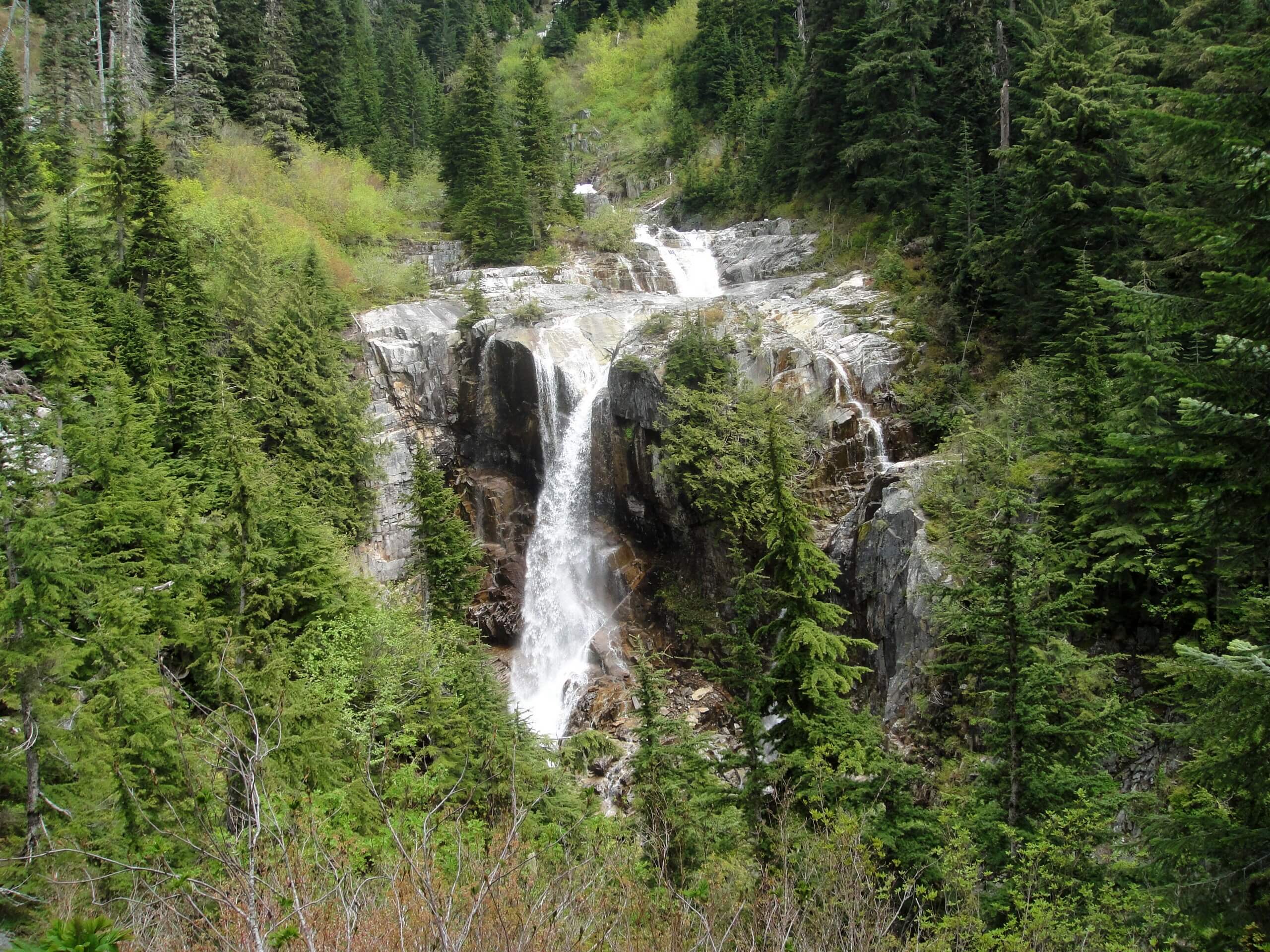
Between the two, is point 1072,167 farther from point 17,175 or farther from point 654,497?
point 17,175

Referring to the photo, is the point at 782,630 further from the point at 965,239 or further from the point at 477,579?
the point at 965,239

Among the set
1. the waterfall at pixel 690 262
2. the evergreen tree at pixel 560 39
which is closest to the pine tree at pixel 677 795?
the waterfall at pixel 690 262

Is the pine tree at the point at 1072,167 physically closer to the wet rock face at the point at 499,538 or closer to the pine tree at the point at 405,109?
the wet rock face at the point at 499,538

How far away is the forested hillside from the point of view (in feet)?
19.9

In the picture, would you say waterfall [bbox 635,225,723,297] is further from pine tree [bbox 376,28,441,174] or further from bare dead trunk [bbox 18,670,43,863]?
bare dead trunk [bbox 18,670,43,863]

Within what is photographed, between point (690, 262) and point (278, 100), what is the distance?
859 inches

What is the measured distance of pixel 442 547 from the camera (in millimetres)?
20938

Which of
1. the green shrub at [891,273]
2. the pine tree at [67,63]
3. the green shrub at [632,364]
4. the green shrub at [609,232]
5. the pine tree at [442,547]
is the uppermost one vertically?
the pine tree at [67,63]

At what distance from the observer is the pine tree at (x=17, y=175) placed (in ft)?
80.8

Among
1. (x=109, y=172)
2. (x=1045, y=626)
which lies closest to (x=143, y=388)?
(x=109, y=172)

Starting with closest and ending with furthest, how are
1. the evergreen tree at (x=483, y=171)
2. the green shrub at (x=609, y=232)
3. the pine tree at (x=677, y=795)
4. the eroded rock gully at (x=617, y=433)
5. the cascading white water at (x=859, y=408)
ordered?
the pine tree at (x=677, y=795) → the eroded rock gully at (x=617, y=433) → the cascading white water at (x=859, y=408) → the evergreen tree at (x=483, y=171) → the green shrub at (x=609, y=232)

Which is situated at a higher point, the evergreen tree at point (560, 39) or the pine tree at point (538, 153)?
the evergreen tree at point (560, 39)

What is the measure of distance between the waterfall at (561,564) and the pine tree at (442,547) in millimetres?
3780

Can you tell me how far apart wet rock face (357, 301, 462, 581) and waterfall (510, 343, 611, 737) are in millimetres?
3908
